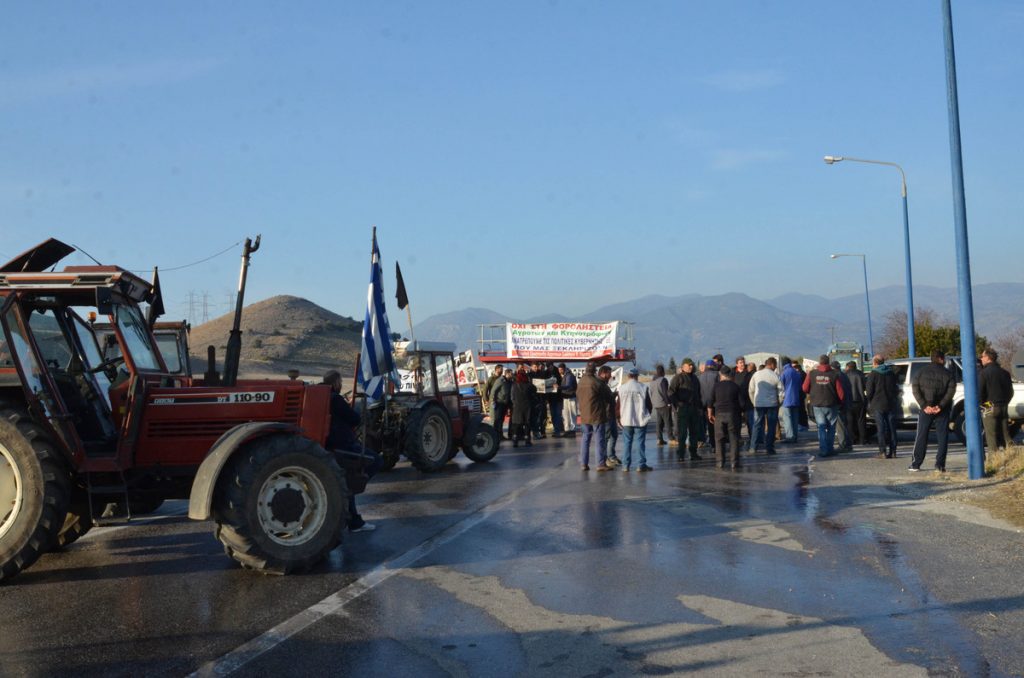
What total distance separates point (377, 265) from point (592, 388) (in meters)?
4.02

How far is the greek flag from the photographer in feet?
44.9

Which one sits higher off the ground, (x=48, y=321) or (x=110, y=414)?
(x=48, y=321)

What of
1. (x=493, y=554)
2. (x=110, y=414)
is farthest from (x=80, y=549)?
(x=493, y=554)

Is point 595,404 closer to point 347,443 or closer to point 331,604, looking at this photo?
point 347,443

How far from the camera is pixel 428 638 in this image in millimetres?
6238

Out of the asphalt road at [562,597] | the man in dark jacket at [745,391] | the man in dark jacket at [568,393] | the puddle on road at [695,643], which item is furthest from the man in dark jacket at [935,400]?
the man in dark jacket at [568,393]

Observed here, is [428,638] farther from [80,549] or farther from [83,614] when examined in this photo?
[80,549]

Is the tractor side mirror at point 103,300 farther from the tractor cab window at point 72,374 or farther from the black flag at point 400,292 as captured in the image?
the black flag at point 400,292

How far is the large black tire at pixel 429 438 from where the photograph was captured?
1680 cm

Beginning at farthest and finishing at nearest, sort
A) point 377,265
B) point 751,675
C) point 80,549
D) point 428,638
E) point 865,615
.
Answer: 1. point 377,265
2. point 80,549
3. point 865,615
4. point 428,638
5. point 751,675

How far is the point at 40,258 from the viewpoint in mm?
9328

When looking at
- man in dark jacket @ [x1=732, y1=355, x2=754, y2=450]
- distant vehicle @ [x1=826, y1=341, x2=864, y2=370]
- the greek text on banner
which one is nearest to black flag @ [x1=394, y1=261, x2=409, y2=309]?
man in dark jacket @ [x1=732, y1=355, x2=754, y2=450]

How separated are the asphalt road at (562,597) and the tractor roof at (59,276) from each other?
243cm

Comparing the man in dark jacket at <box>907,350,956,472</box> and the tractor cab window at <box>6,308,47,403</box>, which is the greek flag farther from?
the man in dark jacket at <box>907,350,956,472</box>
